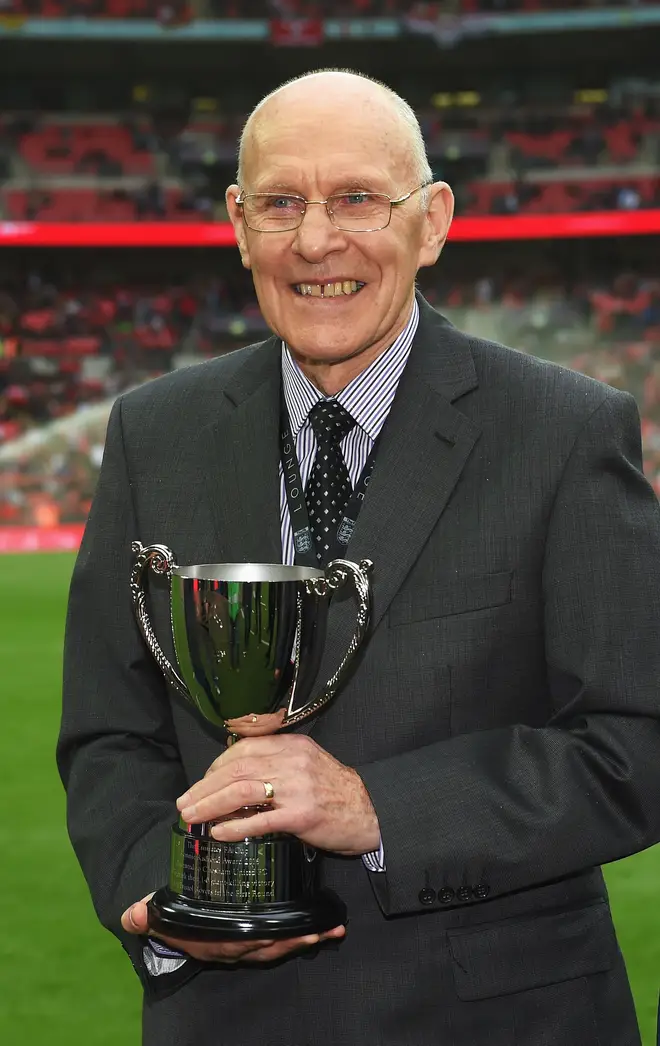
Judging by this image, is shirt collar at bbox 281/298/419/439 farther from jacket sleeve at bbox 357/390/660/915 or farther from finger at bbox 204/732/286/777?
finger at bbox 204/732/286/777

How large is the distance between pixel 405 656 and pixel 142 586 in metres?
0.32

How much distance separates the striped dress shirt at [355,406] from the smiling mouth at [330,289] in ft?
0.42

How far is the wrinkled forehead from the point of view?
154 cm

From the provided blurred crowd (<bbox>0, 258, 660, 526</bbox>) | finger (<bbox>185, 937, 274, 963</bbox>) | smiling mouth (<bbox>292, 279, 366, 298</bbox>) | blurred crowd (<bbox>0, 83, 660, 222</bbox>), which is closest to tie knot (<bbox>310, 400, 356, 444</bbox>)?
smiling mouth (<bbox>292, 279, 366, 298</bbox>)

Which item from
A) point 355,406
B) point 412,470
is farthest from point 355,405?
point 412,470

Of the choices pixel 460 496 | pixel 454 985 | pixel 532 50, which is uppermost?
pixel 532 50

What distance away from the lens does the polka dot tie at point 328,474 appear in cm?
167

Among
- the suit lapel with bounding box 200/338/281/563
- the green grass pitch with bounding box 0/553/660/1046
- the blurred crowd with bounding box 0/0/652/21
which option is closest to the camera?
the suit lapel with bounding box 200/338/281/563

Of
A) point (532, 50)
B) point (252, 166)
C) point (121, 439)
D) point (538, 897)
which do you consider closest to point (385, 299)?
point (252, 166)

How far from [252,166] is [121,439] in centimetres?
41

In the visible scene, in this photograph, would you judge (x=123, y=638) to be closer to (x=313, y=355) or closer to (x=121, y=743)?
(x=121, y=743)

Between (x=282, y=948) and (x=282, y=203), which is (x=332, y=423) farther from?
(x=282, y=948)

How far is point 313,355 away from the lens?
163 cm

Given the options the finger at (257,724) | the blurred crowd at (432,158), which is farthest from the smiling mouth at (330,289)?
the blurred crowd at (432,158)
